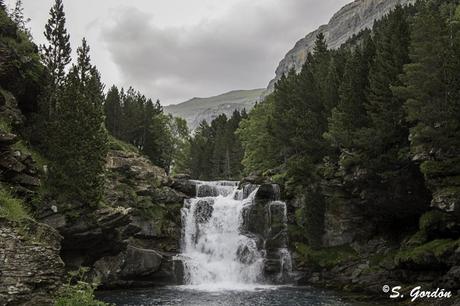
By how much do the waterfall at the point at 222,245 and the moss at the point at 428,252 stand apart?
1481 cm

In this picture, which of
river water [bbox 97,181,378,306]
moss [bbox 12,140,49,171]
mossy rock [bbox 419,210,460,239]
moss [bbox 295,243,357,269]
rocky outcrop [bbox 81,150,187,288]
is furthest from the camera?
moss [bbox 295,243,357,269]

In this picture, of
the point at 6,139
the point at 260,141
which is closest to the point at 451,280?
the point at 6,139

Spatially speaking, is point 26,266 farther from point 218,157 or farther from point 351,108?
point 218,157

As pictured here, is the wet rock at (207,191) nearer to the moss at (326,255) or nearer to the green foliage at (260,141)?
the green foliage at (260,141)

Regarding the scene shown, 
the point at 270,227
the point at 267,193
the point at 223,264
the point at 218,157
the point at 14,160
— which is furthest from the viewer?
the point at 218,157

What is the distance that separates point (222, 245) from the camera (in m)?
47.8

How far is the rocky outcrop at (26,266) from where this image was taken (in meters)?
15.0

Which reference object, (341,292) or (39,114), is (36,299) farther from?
(341,292)

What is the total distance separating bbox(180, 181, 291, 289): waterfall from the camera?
44.2 meters

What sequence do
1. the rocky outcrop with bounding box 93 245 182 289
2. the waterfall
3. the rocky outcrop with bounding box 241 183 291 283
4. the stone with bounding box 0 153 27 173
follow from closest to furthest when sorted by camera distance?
1. the stone with bounding box 0 153 27 173
2. the rocky outcrop with bounding box 93 245 182 289
3. the waterfall
4. the rocky outcrop with bounding box 241 183 291 283

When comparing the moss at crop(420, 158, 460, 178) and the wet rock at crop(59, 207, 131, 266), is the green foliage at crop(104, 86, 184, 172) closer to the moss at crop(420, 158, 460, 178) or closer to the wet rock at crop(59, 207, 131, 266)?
the wet rock at crop(59, 207, 131, 266)

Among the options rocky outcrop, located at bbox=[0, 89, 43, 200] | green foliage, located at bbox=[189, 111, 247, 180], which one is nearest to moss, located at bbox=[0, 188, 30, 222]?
rocky outcrop, located at bbox=[0, 89, 43, 200]

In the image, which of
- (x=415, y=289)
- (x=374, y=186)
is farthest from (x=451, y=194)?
(x=374, y=186)

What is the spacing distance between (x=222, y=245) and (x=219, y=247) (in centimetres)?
39
